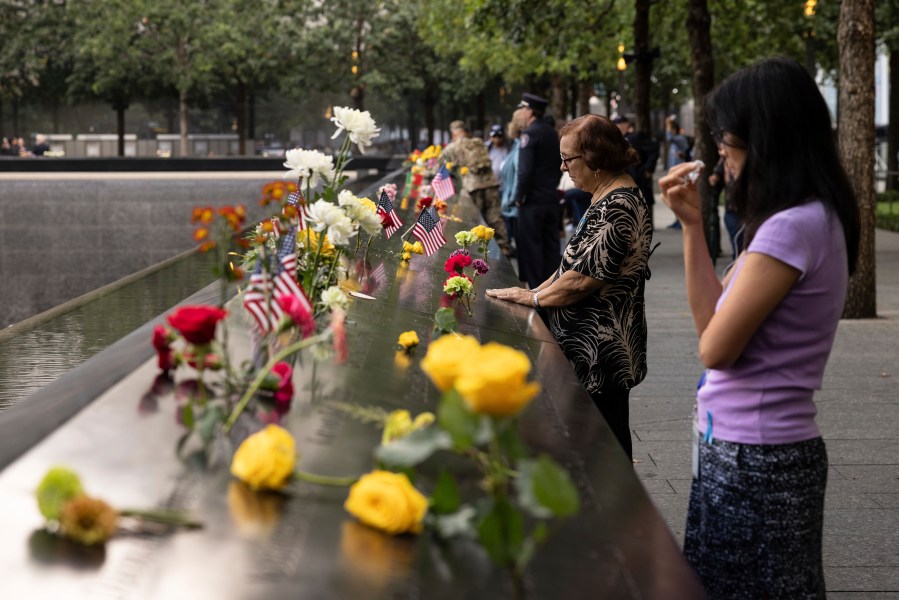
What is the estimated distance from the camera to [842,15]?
11.6m

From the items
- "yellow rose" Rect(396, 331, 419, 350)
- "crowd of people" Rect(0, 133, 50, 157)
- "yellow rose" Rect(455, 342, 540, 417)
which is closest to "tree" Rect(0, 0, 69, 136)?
"crowd of people" Rect(0, 133, 50, 157)

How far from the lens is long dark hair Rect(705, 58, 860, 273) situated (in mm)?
2953

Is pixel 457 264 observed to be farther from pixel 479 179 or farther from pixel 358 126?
pixel 479 179

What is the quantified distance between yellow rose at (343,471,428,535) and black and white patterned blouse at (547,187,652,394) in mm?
2498

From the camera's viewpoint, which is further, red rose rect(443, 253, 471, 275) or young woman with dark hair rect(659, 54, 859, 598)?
red rose rect(443, 253, 471, 275)

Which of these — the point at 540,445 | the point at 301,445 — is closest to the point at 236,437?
the point at 301,445

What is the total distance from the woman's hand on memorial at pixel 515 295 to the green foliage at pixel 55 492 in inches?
115

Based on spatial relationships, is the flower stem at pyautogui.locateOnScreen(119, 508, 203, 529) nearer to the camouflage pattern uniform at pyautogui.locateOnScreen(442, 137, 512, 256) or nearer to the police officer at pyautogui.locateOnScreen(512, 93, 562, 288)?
the police officer at pyautogui.locateOnScreen(512, 93, 562, 288)

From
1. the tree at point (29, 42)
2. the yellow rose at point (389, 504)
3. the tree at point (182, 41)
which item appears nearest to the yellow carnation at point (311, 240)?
the yellow rose at point (389, 504)

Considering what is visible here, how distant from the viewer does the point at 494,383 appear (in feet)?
5.96

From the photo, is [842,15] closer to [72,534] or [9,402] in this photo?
[9,402]

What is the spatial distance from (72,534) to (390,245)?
17.2ft

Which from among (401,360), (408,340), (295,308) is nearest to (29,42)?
(408,340)

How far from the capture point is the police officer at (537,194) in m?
12.7
